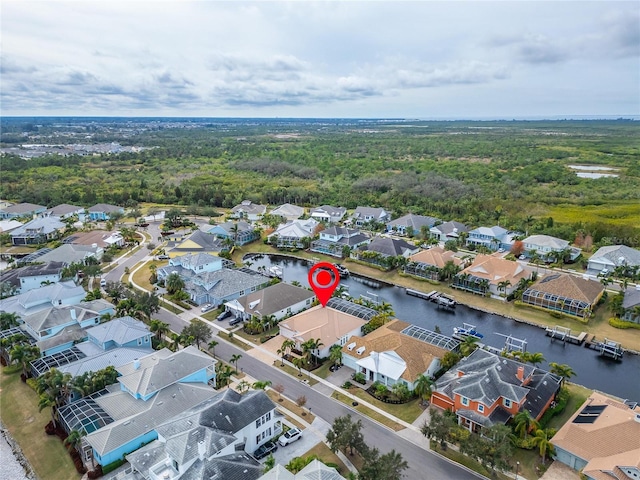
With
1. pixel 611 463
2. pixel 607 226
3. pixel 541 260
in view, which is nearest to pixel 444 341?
pixel 611 463

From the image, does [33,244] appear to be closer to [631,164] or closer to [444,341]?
[444,341]

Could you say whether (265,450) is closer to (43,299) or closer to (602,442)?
(602,442)

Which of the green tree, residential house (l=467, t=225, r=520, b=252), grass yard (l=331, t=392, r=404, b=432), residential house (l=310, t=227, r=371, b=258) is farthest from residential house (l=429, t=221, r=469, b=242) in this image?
the green tree

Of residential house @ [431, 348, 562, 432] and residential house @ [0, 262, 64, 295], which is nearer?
residential house @ [431, 348, 562, 432]

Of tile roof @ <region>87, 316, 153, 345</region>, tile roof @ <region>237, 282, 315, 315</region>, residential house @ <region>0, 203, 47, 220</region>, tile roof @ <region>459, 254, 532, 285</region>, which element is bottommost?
residential house @ <region>0, 203, 47, 220</region>

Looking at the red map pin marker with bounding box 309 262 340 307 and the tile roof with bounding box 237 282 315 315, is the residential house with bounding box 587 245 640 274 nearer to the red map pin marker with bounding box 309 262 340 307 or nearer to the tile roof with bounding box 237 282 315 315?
the red map pin marker with bounding box 309 262 340 307

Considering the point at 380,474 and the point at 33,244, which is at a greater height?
the point at 380,474
